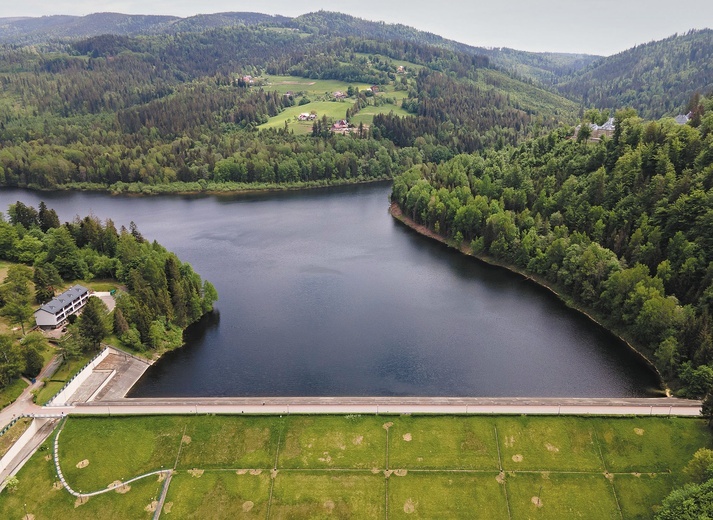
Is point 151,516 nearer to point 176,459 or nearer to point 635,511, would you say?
point 176,459

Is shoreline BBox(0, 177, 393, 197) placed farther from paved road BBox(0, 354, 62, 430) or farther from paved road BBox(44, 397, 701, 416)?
paved road BBox(44, 397, 701, 416)

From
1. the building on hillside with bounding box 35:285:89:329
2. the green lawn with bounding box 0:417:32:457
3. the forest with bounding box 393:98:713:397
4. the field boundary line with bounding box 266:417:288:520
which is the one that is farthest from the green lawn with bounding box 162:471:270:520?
the forest with bounding box 393:98:713:397

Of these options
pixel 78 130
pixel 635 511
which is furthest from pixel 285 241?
pixel 78 130

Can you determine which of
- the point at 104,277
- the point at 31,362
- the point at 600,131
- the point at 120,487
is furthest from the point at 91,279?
the point at 600,131

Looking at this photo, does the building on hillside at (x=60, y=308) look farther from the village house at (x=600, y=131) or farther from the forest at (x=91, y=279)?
the village house at (x=600, y=131)

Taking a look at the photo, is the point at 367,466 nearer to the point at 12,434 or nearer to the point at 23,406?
the point at 12,434

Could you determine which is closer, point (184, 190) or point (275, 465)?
point (275, 465)

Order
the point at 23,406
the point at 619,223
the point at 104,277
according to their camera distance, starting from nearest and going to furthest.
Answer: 1. the point at 23,406
2. the point at 619,223
3. the point at 104,277
